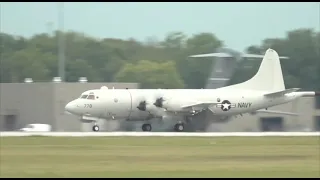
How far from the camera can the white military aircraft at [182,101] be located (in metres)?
55.0

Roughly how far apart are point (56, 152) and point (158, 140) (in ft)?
30.5

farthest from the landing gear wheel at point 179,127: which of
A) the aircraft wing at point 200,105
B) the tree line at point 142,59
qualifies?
the tree line at point 142,59

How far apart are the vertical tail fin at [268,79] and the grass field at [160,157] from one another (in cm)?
1603

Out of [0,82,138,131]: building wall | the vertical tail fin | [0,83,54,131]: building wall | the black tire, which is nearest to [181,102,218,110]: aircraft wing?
the vertical tail fin

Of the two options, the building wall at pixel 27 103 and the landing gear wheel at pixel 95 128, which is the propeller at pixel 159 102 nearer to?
the landing gear wheel at pixel 95 128

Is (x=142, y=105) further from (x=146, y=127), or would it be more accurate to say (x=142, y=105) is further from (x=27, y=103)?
(x=27, y=103)

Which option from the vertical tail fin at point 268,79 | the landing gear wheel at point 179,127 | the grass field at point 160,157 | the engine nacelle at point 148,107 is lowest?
the grass field at point 160,157

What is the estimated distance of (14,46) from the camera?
10888 cm

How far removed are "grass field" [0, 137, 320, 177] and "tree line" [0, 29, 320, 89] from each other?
43.3 meters

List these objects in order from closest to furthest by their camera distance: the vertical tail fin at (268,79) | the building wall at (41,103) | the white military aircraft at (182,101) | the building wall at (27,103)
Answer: the white military aircraft at (182,101), the vertical tail fin at (268,79), the building wall at (41,103), the building wall at (27,103)

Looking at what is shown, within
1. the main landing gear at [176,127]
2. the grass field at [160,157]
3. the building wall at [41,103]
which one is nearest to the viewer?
the grass field at [160,157]

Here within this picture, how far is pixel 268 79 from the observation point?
193 feet

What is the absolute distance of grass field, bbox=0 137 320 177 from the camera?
80.9 ft

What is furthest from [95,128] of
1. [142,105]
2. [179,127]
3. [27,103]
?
[27,103]
